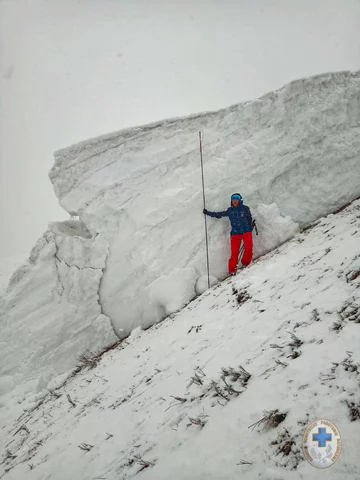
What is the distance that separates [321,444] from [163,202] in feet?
18.7

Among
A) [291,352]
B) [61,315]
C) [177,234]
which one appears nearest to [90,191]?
[177,234]

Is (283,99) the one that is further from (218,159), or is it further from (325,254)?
(325,254)

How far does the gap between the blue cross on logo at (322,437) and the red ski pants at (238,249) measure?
475 centimetres

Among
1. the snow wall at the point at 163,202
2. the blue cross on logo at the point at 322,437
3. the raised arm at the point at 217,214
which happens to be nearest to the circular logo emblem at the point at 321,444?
the blue cross on logo at the point at 322,437

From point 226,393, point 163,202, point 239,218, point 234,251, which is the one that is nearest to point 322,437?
point 226,393

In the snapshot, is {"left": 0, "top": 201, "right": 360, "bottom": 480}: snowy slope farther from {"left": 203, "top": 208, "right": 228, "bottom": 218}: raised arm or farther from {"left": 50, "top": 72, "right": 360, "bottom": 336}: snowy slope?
{"left": 203, "top": 208, "right": 228, "bottom": 218}: raised arm

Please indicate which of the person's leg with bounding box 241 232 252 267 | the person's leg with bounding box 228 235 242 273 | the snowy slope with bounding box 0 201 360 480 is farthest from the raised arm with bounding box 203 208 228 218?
the snowy slope with bounding box 0 201 360 480

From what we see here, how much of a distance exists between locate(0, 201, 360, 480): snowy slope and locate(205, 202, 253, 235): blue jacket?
4.34ft

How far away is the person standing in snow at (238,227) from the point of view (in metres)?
6.54

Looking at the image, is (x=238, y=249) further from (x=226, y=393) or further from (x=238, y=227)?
(x=226, y=393)

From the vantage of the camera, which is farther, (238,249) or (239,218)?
(238,249)

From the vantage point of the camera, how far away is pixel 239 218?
21.4ft

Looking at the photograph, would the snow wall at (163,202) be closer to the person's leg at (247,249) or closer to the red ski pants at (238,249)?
the red ski pants at (238,249)

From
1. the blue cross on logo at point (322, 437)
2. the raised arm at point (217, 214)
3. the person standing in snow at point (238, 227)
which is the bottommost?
the blue cross on logo at point (322, 437)
